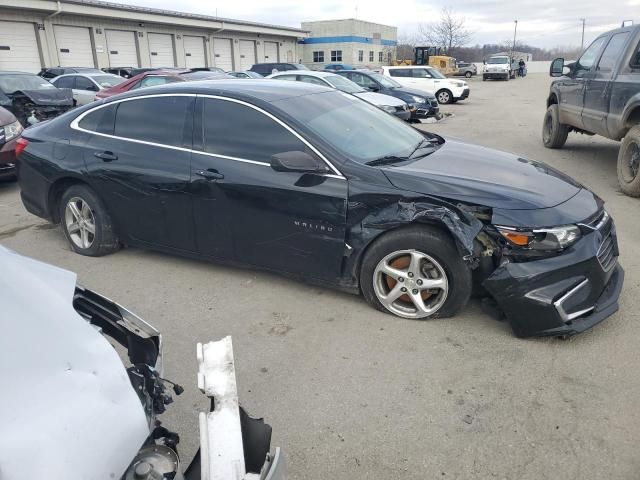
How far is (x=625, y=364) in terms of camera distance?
307 centimetres

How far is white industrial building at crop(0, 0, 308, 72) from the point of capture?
25872 millimetres

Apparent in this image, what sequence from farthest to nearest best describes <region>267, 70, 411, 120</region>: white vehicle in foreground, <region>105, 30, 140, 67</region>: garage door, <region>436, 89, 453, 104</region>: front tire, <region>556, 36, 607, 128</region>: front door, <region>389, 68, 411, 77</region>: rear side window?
<region>105, 30, 140, 67</region>: garage door → <region>389, 68, 411, 77</region>: rear side window → <region>436, 89, 453, 104</region>: front tire → <region>267, 70, 411, 120</region>: white vehicle in foreground → <region>556, 36, 607, 128</region>: front door

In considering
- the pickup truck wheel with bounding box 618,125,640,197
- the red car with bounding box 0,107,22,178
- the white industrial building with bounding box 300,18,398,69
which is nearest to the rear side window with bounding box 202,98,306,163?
the red car with bounding box 0,107,22,178

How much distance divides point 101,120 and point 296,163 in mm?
2190

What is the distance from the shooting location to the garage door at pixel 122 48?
103 ft

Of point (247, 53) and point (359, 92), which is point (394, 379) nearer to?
point (359, 92)

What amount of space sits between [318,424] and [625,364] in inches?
76.5

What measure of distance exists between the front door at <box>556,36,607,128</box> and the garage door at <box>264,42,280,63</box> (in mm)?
40657

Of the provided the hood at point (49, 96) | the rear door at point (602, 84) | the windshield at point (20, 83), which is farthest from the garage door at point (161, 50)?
the rear door at point (602, 84)

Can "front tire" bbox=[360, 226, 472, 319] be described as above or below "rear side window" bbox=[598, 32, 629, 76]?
below

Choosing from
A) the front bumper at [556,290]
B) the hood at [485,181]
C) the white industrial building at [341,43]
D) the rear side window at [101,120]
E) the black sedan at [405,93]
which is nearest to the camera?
the front bumper at [556,290]

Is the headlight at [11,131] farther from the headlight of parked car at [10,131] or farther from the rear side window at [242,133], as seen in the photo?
the rear side window at [242,133]

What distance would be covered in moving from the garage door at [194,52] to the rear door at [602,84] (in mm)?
34153

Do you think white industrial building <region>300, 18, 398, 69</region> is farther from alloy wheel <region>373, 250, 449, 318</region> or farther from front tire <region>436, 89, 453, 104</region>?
alloy wheel <region>373, 250, 449, 318</region>
